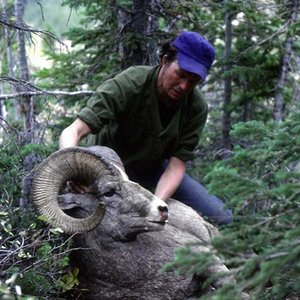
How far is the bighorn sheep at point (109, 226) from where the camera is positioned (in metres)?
5.63

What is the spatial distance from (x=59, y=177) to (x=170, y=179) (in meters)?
1.54

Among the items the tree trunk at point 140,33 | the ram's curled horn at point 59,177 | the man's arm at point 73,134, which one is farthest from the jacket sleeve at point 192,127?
the tree trunk at point 140,33

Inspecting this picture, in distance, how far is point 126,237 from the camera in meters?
5.78

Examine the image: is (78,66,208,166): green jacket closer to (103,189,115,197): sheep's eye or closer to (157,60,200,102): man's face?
(157,60,200,102): man's face

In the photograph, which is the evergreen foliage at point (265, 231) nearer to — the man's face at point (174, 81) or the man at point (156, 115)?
the man's face at point (174, 81)

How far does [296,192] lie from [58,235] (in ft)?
8.89

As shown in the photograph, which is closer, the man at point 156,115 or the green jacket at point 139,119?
the man at point 156,115

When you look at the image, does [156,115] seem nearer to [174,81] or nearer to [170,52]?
[174,81]

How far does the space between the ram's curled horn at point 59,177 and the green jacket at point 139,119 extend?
26.9 inches

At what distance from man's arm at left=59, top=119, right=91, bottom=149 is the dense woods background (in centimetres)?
48

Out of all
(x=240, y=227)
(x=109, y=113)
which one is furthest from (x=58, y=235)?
(x=240, y=227)

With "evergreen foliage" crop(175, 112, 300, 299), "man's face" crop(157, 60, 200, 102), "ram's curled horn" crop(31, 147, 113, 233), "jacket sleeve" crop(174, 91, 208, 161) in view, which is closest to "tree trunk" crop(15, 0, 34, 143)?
"ram's curled horn" crop(31, 147, 113, 233)

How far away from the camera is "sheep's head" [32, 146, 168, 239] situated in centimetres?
559

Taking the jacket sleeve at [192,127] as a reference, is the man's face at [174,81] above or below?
above
